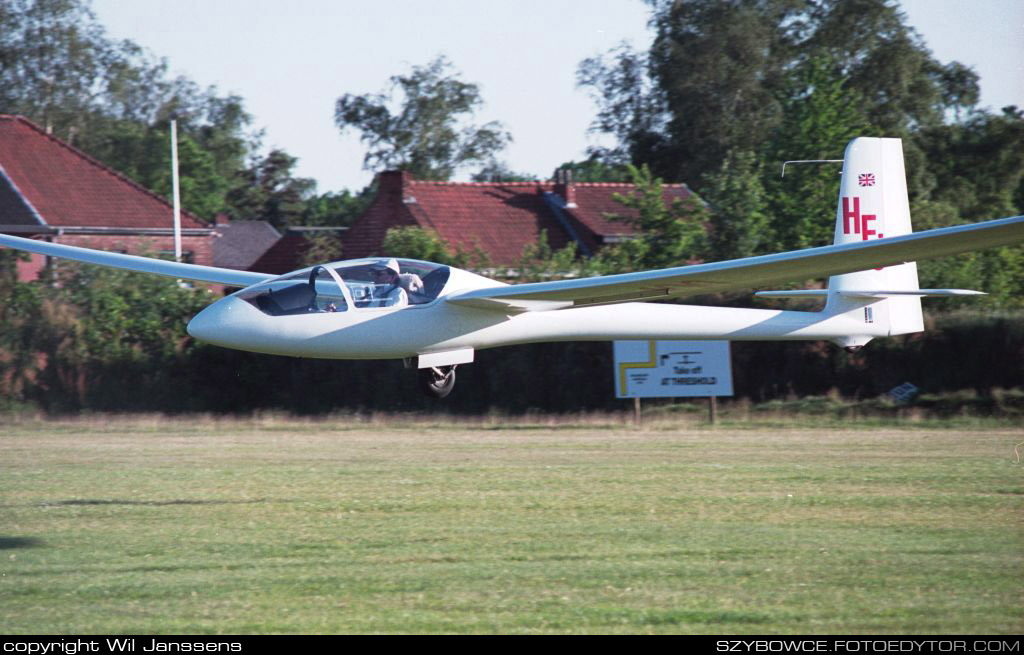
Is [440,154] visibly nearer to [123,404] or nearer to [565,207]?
[565,207]

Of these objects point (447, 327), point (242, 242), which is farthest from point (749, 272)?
point (242, 242)

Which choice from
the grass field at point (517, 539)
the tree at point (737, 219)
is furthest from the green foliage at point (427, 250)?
the grass field at point (517, 539)

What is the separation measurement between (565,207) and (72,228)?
62.0 ft

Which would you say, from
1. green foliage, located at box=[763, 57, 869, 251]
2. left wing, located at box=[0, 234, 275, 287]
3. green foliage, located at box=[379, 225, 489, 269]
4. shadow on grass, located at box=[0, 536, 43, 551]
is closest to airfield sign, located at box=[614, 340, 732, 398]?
green foliage, located at box=[379, 225, 489, 269]

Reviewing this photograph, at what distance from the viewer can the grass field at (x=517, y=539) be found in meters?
8.71

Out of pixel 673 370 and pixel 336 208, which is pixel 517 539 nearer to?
pixel 673 370

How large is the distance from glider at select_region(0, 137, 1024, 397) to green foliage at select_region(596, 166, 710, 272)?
1894cm

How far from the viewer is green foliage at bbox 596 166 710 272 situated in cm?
3297

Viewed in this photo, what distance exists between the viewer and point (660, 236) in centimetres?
3366

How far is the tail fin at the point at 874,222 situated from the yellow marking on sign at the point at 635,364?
452 inches

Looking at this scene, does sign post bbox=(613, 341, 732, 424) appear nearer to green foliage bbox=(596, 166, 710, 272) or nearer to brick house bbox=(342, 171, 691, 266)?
green foliage bbox=(596, 166, 710, 272)

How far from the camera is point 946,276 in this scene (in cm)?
3152

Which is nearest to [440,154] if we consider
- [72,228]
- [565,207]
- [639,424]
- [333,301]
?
[565,207]

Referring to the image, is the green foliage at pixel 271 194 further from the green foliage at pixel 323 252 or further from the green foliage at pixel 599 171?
the green foliage at pixel 323 252
